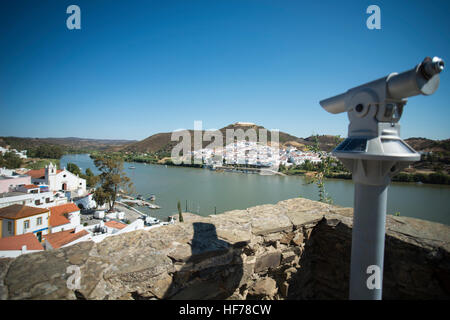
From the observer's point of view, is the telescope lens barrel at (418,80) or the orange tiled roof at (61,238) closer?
the telescope lens barrel at (418,80)

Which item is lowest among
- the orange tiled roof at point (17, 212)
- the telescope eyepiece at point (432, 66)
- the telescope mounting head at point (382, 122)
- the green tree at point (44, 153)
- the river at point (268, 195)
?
the river at point (268, 195)

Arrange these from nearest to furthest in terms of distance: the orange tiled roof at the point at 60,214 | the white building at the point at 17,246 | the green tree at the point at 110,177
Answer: the white building at the point at 17,246 < the orange tiled roof at the point at 60,214 < the green tree at the point at 110,177

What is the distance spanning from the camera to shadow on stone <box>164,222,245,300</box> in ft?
3.95

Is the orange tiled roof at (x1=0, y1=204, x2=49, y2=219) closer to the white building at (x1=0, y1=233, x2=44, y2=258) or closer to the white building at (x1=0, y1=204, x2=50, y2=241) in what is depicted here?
the white building at (x1=0, y1=204, x2=50, y2=241)

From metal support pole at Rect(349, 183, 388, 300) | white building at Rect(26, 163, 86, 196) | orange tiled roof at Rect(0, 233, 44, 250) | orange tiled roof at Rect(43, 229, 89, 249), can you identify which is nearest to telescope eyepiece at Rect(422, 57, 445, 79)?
metal support pole at Rect(349, 183, 388, 300)

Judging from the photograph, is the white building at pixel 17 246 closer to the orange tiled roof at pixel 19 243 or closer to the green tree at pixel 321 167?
the orange tiled roof at pixel 19 243

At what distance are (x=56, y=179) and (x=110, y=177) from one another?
9.64 meters

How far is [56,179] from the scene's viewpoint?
23516mm

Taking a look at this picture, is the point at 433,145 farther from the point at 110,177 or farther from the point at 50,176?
the point at 50,176

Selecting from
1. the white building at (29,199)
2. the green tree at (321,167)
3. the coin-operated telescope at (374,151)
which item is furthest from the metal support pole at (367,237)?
the white building at (29,199)

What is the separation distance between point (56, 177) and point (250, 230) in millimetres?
27785

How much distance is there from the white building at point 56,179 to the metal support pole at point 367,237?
26.8 metres

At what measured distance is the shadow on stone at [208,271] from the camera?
3.95ft
